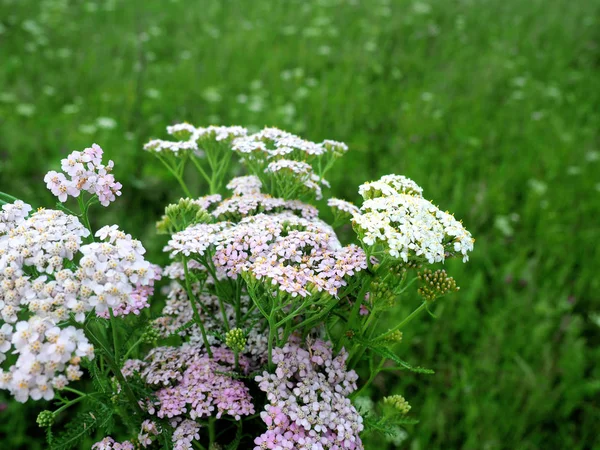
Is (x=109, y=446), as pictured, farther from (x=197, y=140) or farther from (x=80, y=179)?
(x=197, y=140)

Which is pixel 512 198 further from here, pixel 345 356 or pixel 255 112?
pixel 345 356

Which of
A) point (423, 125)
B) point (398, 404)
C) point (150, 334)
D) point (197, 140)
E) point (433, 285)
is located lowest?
point (423, 125)

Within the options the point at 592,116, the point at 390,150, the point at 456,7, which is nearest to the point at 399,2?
the point at 456,7

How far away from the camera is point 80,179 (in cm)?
89

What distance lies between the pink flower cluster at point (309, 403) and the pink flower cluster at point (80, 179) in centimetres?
42

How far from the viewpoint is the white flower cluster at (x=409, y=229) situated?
2.77 feet

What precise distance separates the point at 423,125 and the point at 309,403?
11.6 feet

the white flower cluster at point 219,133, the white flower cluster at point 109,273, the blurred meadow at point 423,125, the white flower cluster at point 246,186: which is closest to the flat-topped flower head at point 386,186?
the white flower cluster at point 246,186

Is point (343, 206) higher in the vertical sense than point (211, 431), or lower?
higher

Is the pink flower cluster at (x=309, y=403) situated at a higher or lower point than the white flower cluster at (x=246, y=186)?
lower

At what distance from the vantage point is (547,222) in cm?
334

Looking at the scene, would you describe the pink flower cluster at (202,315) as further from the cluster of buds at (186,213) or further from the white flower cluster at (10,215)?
the white flower cluster at (10,215)

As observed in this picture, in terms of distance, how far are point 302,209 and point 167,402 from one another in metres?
0.46

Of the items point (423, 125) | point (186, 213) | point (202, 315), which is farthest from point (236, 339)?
point (423, 125)
